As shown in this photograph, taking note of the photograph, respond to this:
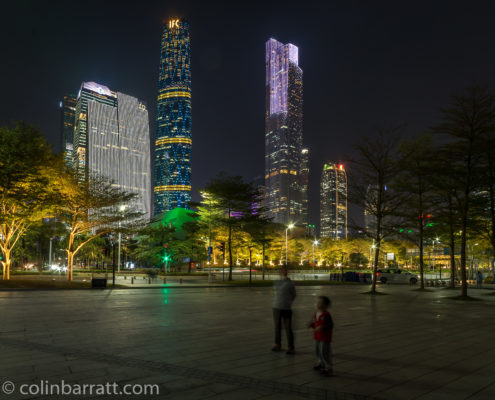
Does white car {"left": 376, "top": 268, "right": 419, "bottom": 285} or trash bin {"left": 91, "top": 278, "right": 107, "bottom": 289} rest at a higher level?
trash bin {"left": 91, "top": 278, "right": 107, "bottom": 289}

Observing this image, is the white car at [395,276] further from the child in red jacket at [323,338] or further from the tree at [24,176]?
the child in red jacket at [323,338]

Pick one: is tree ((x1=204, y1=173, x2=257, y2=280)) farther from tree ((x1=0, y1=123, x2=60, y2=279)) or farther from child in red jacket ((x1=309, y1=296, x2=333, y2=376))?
child in red jacket ((x1=309, y1=296, x2=333, y2=376))

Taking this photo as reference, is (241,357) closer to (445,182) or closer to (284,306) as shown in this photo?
(284,306)

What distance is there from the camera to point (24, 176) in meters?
29.4

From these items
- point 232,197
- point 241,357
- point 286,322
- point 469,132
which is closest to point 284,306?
point 286,322

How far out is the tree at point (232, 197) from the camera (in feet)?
145

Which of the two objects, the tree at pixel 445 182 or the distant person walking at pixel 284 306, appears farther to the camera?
the tree at pixel 445 182

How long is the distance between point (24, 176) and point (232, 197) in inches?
822

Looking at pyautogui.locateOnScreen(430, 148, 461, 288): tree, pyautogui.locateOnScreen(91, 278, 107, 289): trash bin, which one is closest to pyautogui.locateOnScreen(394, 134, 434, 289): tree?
pyautogui.locateOnScreen(430, 148, 461, 288): tree

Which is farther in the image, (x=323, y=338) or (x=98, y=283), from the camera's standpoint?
(x=98, y=283)

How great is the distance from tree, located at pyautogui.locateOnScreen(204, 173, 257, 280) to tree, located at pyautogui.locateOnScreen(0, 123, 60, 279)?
668 inches

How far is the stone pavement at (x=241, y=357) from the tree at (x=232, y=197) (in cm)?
2994

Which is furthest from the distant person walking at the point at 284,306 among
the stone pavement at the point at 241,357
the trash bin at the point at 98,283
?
the trash bin at the point at 98,283

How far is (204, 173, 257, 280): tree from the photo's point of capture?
44188 mm
